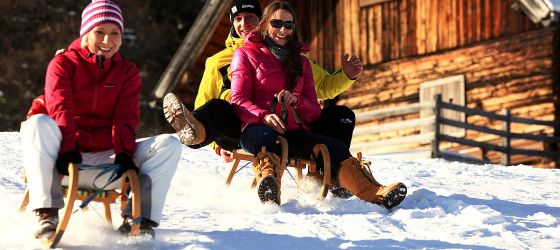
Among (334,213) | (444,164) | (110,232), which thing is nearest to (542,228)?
(334,213)

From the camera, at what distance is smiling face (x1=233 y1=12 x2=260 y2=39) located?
7492mm

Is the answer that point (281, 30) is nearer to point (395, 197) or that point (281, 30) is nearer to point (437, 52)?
point (395, 197)

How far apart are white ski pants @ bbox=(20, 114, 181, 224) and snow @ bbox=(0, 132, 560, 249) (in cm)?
19

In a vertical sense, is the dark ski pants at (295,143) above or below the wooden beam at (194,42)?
below

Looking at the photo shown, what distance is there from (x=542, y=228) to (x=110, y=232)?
7.48 ft

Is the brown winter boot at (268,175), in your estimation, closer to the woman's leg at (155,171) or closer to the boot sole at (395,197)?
the boot sole at (395,197)

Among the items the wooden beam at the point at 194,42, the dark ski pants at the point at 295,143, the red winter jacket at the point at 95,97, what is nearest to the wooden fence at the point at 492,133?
the wooden beam at the point at 194,42

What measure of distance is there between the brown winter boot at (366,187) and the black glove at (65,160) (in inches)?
71.6

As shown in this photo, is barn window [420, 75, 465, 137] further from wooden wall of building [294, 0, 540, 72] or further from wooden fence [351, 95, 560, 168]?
wooden fence [351, 95, 560, 168]

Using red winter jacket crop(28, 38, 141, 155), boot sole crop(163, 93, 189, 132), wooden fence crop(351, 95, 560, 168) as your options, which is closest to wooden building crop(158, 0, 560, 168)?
wooden fence crop(351, 95, 560, 168)

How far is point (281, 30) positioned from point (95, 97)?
166cm

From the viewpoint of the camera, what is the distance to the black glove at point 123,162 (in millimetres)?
5074

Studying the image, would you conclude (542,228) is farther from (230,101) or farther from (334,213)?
(230,101)

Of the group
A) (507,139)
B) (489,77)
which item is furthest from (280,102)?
(489,77)
